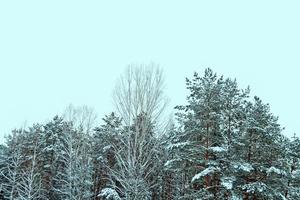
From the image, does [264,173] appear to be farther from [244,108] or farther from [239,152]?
[244,108]

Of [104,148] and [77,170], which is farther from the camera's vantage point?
[104,148]

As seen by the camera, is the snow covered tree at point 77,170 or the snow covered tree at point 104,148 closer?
the snow covered tree at point 77,170

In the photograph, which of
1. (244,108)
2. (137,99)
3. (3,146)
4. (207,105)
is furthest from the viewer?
(3,146)

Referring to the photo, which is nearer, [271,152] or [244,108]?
[271,152]

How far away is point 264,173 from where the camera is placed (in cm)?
2050

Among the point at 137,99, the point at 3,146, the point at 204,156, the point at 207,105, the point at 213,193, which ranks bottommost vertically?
the point at 213,193

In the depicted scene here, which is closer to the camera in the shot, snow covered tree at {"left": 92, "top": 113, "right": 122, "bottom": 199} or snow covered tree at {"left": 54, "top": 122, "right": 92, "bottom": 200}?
snow covered tree at {"left": 54, "top": 122, "right": 92, "bottom": 200}

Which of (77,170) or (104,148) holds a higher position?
(104,148)

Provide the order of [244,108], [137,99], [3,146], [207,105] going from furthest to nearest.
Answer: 1. [3,146]
2. [137,99]
3. [244,108]
4. [207,105]

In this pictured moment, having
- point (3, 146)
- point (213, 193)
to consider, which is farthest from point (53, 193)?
point (213, 193)

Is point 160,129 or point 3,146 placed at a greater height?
point 3,146

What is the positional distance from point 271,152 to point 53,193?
2612cm

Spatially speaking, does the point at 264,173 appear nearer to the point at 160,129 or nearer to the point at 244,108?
the point at 244,108

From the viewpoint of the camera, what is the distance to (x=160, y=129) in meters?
24.7
